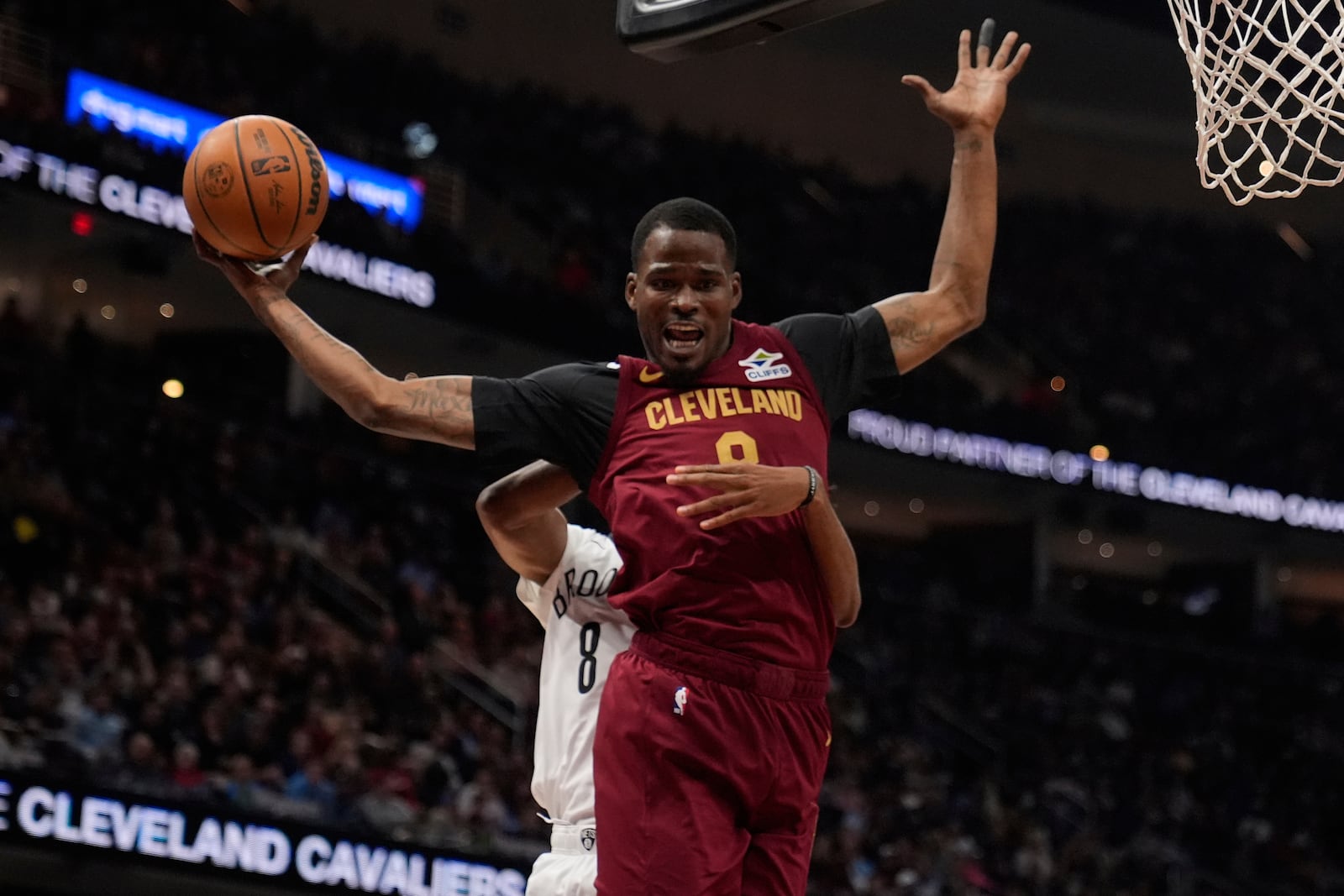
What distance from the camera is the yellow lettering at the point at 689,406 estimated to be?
3.66 metres

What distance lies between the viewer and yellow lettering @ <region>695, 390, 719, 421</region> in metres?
3.66

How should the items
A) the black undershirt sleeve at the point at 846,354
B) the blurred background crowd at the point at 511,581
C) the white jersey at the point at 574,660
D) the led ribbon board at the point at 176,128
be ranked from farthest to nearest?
the led ribbon board at the point at 176,128, the blurred background crowd at the point at 511,581, the white jersey at the point at 574,660, the black undershirt sleeve at the point at 846,354

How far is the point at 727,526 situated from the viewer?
11.6 ft

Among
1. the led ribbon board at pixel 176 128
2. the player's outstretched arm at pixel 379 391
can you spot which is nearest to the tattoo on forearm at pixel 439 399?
the player's outstretched arm at pixel 379 391

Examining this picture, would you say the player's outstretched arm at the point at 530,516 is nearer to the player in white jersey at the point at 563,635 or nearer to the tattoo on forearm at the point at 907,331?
the player in white jersey at the point at 563,635

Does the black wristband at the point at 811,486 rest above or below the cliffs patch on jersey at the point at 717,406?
below

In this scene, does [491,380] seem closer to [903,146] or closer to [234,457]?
[234,457]

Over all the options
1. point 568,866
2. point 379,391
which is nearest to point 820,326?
point 379,391

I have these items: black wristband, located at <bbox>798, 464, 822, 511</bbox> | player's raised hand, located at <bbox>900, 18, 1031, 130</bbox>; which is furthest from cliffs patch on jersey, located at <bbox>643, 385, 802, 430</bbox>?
player's raised hand, located at <bbox>900, 18, 1031, 130</bbox>

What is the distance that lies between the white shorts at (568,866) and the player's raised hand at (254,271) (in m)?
1.50

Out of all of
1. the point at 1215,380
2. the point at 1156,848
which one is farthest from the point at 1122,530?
the point at 1156,848

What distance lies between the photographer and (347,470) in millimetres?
16359

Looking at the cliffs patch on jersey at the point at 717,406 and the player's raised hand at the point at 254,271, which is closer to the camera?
the cliffs patch on jersey at the point at 717,406

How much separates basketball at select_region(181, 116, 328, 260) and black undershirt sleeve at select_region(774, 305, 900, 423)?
1104mm
